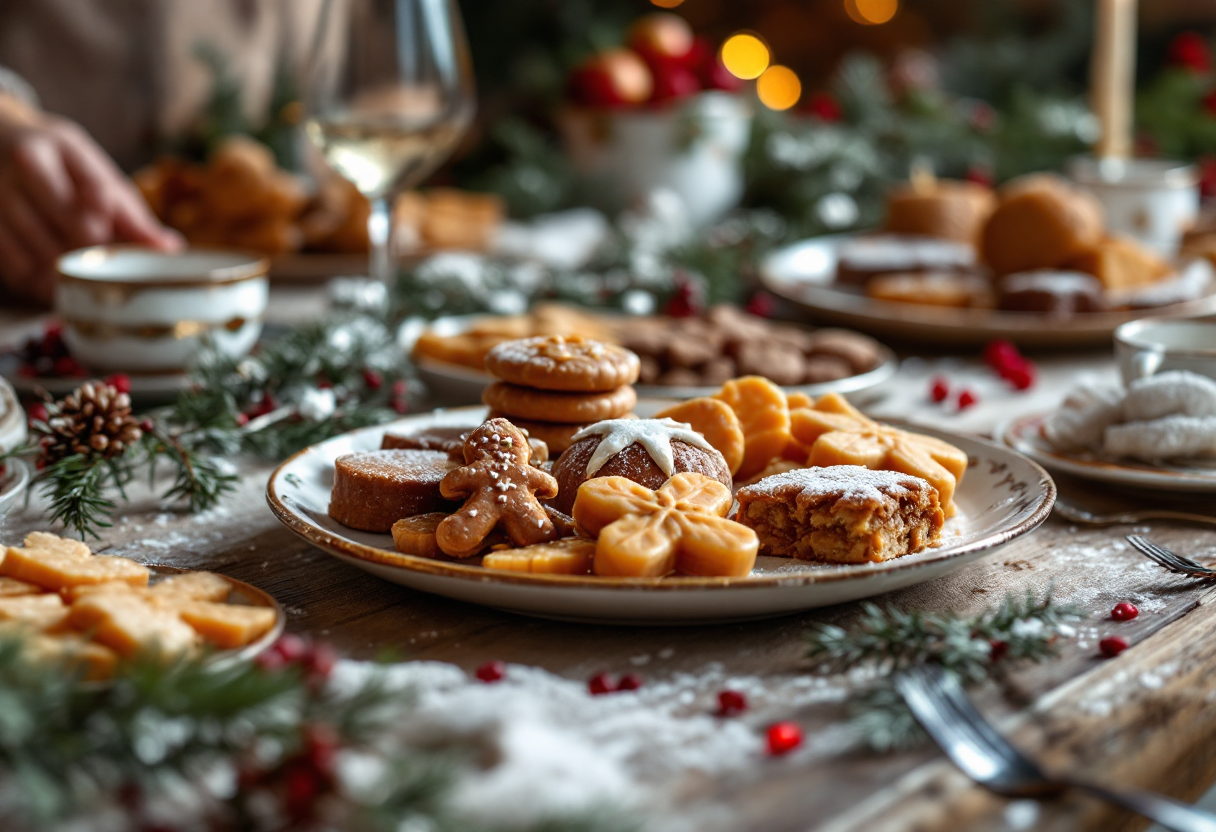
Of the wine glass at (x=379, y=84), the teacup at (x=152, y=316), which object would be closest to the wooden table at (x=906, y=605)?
the teacup at (x=152, y=316)

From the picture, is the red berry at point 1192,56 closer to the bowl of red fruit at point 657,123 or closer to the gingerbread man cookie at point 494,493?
the bowl of red fruit at point 657,123

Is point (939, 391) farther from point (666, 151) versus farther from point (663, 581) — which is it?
point (666, 151)

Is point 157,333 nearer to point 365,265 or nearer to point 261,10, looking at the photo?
point 365,265

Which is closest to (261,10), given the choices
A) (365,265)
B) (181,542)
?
(365,265)

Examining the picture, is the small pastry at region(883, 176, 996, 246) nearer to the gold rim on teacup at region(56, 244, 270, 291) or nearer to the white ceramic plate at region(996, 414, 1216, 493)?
the white ceramic plate at region(996, 414, 1216, 493)

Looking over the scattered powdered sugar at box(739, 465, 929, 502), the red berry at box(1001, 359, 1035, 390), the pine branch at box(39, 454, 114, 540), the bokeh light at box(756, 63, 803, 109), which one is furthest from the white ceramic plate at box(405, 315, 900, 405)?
the bokeh light at box(756, 63, 803, 109)
